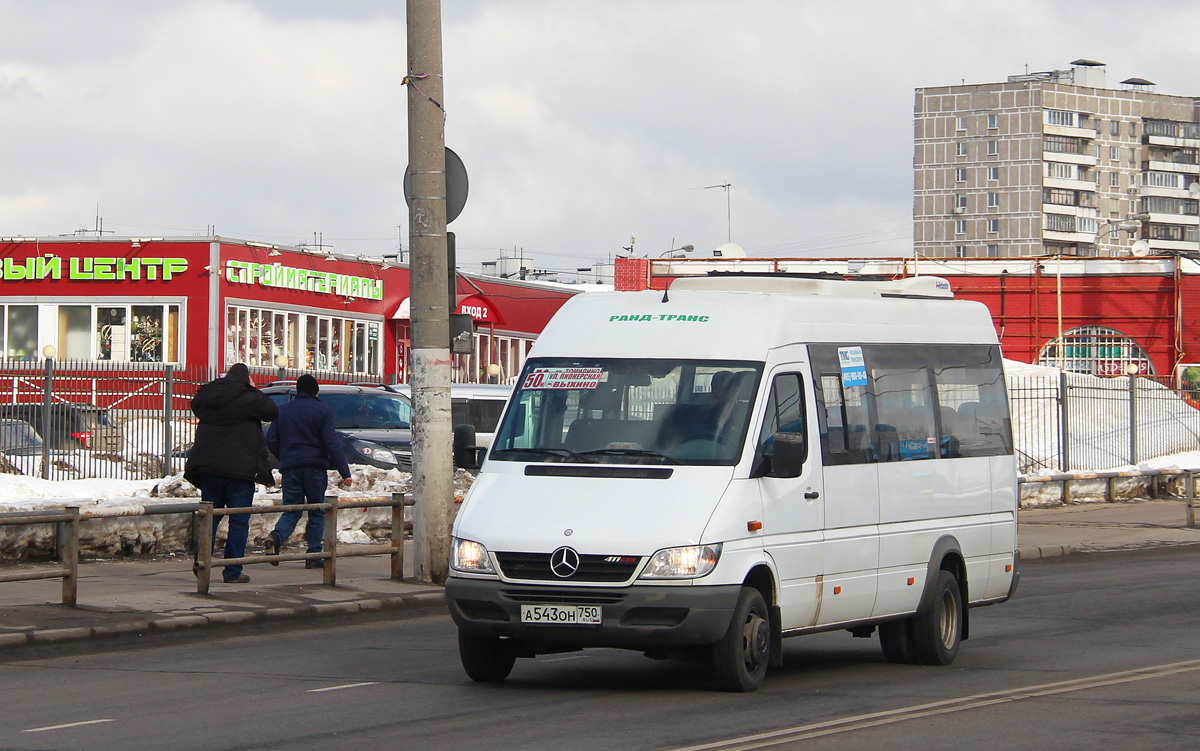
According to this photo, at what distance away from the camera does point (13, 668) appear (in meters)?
10.4

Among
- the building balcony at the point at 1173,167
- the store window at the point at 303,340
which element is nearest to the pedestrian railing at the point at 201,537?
the store window at the point at 303,340

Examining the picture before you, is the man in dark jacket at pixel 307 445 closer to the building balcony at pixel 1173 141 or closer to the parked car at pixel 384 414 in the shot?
the parked car at pixel 384 414

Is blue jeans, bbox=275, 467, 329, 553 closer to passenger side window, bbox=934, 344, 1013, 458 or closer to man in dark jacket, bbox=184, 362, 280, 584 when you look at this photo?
man in dark jacket, bbox=184, 362, 280, 584

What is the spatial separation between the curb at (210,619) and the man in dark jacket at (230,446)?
132 cm

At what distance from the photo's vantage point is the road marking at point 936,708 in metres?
7.51

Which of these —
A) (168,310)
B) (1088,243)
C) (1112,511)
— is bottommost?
(1112,511)

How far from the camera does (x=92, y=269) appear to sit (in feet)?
141

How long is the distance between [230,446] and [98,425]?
890 cm

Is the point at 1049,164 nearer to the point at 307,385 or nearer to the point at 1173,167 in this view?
the point at 1173,167

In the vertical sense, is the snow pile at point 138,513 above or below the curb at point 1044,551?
above

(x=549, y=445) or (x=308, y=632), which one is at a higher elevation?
(x=549, y=445)

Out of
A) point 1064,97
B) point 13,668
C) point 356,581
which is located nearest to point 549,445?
point 13,668

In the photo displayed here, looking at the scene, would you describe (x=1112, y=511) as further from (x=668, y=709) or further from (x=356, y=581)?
(x=668, y=709)

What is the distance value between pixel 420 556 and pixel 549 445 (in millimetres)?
6139
